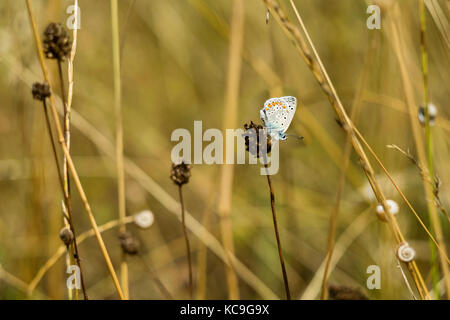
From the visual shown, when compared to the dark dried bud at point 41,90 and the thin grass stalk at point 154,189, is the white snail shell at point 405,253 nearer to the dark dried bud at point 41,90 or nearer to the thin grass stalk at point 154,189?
the thin grass stalk at point 154,189

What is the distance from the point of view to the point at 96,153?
1.69m

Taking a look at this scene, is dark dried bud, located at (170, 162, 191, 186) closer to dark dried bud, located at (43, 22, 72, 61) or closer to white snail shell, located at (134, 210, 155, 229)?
white snail shell, located at (134, 210, 155, 229)

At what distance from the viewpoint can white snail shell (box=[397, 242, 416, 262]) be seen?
2.07 feet

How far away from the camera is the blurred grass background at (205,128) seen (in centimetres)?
113

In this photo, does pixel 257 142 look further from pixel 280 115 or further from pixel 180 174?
pixel 180 174

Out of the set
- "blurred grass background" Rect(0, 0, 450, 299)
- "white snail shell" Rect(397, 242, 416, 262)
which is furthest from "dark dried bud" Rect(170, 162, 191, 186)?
"white snail shell" Rect(397, 242, 416, 262)

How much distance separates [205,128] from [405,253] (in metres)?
1.11

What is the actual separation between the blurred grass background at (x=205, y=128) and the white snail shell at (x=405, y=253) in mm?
355

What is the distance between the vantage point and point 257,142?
0.57 meters

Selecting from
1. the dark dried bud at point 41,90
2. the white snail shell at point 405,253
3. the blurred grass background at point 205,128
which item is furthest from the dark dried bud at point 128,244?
the white snail shell at point 405,253

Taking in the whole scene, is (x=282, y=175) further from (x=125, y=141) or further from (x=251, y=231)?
(x=125, y=141)
